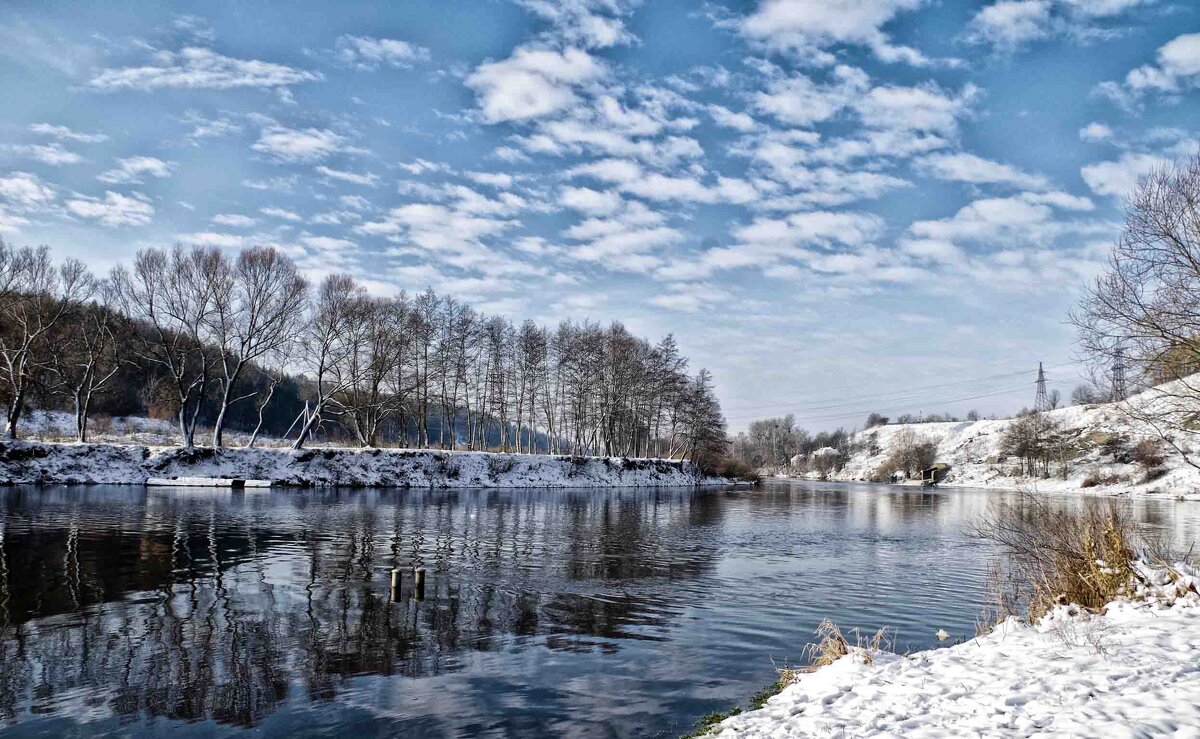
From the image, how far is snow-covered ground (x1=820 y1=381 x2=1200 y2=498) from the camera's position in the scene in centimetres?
2017

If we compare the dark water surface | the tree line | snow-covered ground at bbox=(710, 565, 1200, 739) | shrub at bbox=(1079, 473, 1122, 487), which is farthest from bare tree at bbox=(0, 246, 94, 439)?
shrub at bbox=(1079, 473, 1122, 487)

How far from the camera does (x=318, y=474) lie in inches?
2146

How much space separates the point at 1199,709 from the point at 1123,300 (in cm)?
1485

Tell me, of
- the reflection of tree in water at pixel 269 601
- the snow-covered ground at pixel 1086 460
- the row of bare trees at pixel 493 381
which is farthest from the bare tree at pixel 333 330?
the snow-covered ground at pixel 1086 460

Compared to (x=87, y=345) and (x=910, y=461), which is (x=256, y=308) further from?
(x=910, y=461)

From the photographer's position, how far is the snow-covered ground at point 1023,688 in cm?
741

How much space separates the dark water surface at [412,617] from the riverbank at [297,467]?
16.7m

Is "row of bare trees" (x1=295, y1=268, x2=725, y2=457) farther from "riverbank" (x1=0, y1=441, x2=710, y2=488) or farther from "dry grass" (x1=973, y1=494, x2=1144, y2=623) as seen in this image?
"dry grass" (x1=973, y1=494, x2=1144, y2=623)

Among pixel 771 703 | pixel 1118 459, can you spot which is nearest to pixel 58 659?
pixel 771 703

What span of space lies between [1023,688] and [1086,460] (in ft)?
396

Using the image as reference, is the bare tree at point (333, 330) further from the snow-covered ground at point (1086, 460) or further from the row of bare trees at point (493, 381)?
the snow-covered ground at point (1086, 460)

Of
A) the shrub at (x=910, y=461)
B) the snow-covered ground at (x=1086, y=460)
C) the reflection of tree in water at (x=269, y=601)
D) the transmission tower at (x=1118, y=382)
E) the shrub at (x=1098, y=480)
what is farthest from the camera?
the shrub at (x=910, y=461)

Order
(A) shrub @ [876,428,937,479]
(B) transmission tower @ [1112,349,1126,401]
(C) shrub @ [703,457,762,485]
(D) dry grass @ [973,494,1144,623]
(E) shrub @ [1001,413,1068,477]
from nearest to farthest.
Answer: (D) dry grass @ [973,494,1144,623] → (B) transmission tower @ [1112,349,1126,401] → (C) shrub @ [703,457,762,485] → (E) shrub @ [1001,413,1068,477] → (A) shrub @ [876,428,937,479]

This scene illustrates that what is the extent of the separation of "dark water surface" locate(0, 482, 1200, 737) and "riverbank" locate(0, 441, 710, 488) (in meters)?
16.7
